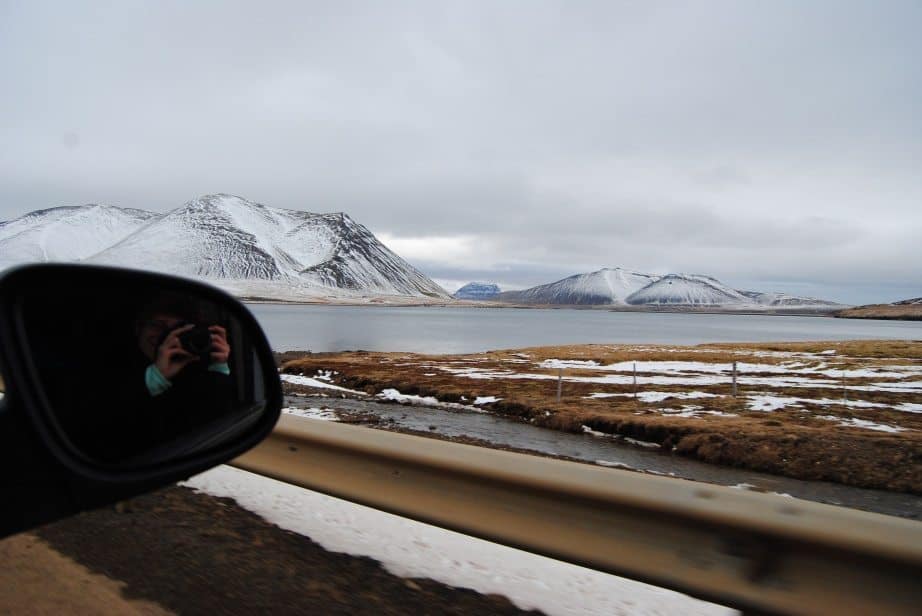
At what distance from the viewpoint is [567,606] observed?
9.21 ft

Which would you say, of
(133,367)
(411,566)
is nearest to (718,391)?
(411,566)

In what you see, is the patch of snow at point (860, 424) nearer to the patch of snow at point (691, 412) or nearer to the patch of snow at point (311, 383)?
the patch of snow at point (691, 412)

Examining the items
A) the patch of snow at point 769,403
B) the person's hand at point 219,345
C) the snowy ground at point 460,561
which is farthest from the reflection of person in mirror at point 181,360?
the patch of snow at point 769,403

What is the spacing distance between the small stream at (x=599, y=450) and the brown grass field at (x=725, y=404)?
0.53m

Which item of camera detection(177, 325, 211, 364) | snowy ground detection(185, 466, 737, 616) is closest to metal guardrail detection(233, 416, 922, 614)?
snowy ground detection(185, 466, 737, 616)

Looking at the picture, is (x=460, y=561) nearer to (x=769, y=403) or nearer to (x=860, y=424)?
(x=860, y=424)

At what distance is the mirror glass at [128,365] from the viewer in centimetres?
171

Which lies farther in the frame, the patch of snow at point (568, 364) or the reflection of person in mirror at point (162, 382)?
the patch of snow at point (568, 364)

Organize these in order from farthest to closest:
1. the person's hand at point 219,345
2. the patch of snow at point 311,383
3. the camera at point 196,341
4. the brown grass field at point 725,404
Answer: the patch of snow at point 311,383 → the brown grass field at point 725,404 → the person's hand at point 219,345 → the camera at point 196,341

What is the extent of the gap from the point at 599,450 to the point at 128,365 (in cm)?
1530

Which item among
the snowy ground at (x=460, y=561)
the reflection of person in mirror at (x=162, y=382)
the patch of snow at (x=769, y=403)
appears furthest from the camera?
the patch of snow at (x=769, y=403)

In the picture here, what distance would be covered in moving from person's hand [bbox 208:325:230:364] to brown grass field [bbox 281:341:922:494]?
14.1m

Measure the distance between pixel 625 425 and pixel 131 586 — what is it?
53.3ft

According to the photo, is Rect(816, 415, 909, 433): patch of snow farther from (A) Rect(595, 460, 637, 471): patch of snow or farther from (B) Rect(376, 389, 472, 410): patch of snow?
(B) Rect(376, 389, 472, 410): patch of snow
